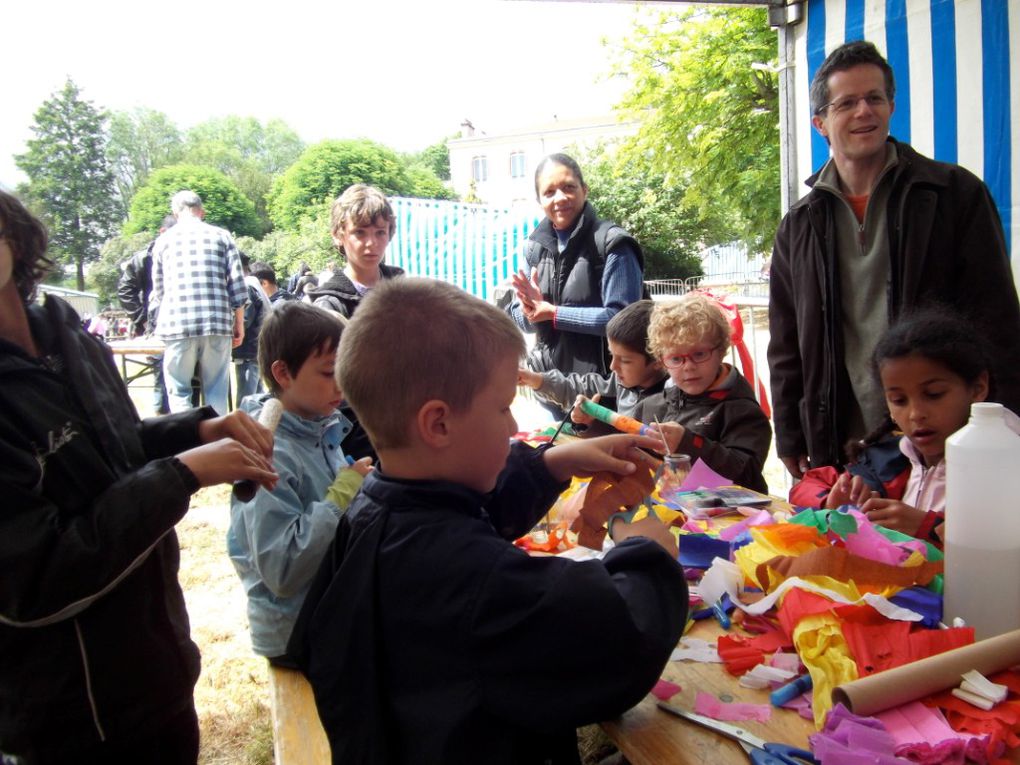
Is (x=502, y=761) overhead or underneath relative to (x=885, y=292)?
underneath

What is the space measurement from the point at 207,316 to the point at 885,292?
556cm

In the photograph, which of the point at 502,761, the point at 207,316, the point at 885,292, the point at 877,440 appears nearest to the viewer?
the point at 502,761

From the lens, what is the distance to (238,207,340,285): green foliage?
105 feet

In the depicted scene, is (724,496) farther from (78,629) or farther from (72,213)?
(72,213)

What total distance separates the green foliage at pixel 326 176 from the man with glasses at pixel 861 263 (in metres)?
40.5

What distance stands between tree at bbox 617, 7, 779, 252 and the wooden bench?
14.5 meters

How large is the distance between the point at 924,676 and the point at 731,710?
274 mm

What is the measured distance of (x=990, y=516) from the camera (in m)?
1.13

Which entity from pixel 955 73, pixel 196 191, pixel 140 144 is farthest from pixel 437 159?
pixel 955 73

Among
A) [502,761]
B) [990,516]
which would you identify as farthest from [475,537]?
[990,516]

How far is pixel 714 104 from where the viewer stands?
48.1 ft

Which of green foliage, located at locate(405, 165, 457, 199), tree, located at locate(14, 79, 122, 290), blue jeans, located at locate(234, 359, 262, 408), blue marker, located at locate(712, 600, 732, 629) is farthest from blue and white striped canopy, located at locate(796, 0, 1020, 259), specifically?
tree, located at locate(14, 79, 122, 290)

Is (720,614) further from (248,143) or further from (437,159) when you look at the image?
(248,143)

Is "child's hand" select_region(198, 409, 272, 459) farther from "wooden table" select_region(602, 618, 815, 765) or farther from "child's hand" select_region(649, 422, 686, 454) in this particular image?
"child's hand" select_region(649, 422, 686, 454)
